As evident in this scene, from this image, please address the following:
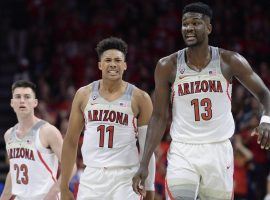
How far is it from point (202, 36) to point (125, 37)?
29.3 feet

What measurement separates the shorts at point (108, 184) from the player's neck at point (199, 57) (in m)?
1.01

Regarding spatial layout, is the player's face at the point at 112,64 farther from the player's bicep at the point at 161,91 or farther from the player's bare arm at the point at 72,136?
the player's bicep at the point at 161,91

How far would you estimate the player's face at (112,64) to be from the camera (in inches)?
220

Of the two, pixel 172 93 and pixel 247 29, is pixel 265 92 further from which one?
pixel 247 29

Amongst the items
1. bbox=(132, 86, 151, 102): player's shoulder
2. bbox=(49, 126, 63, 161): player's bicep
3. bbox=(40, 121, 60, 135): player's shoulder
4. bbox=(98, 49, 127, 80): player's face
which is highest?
bbox=(98, 49, 127, 80): player's face

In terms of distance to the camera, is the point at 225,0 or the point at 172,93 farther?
the point at 225,0

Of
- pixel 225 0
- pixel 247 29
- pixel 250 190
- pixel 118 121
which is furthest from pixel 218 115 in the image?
pixel 225 0

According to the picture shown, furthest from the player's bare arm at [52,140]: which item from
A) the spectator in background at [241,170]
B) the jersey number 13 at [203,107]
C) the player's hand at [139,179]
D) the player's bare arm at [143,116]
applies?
the spectator in background at [241,170]

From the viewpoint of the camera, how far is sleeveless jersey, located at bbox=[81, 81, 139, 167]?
5.54 m

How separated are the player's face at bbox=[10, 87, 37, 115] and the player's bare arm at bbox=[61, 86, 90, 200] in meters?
0.83

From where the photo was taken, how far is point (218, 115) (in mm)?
5176

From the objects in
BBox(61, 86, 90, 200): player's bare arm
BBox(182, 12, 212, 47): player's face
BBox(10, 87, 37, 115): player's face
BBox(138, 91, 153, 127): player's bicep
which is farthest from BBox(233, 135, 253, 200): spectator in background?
BBox(182, 12, 212, 47): player's face

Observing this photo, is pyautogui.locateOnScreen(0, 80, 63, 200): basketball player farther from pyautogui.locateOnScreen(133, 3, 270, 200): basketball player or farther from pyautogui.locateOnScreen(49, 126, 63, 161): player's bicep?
pyautogui.locateOnScreen(133, 3, 270, 200): basketball player

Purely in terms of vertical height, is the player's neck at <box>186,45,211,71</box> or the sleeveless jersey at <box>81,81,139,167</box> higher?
the player's neck at <box>186,45,211,71</box>
